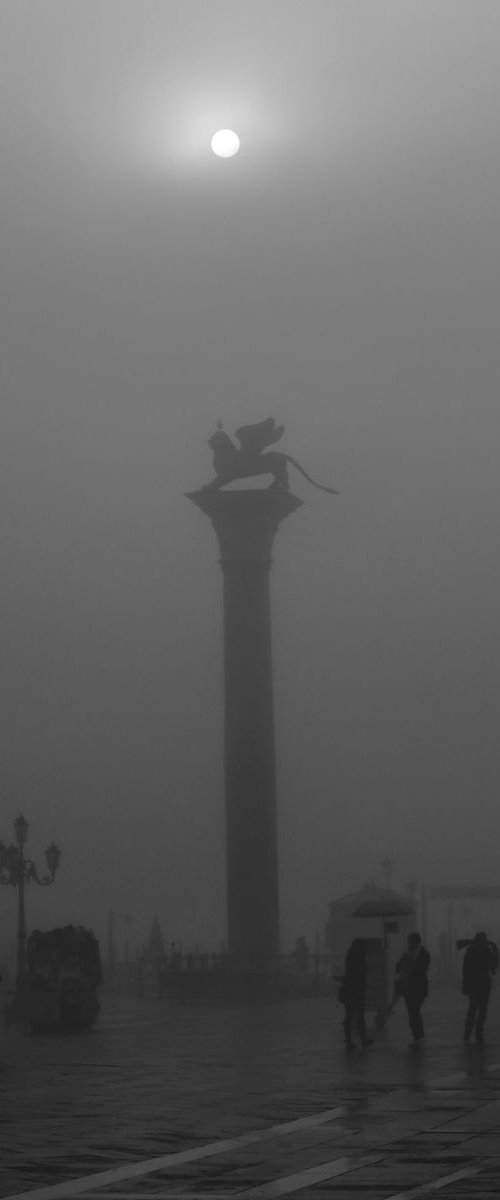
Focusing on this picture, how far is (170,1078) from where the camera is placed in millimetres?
16625

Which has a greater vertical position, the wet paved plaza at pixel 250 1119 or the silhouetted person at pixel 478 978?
the silhouetted person at pixel 478 978

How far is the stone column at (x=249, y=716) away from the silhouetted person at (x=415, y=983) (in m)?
25.3

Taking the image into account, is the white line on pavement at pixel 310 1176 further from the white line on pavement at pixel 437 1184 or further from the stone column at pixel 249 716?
the stone column at pixel 249 716

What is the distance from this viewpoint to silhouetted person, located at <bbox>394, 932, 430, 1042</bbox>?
22.1m

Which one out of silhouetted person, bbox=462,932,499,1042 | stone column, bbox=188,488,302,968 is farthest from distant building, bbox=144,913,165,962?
silhouetted person, bbox=462,932,499,1042

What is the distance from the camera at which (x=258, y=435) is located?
53.0 meters

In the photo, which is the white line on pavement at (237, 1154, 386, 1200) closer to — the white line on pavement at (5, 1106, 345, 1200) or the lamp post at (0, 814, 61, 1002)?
the white line on pavement at (5, 1106, 345, 1200)

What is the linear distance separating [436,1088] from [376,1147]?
14.0ft

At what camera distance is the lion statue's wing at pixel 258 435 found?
52.5m

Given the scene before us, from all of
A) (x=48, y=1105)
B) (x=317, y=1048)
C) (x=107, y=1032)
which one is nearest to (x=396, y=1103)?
(x=48, y=1105)

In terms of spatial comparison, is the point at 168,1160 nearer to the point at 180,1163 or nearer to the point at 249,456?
the point at 180,1163

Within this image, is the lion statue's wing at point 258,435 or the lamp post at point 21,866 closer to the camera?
the lamp post at point 21,866

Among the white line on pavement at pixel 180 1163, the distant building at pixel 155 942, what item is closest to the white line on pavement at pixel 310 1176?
the white line on pavement at pixel 180 1163

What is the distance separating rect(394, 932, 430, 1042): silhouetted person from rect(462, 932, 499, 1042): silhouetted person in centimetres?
48
